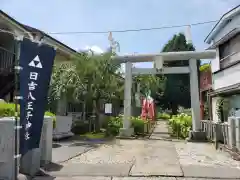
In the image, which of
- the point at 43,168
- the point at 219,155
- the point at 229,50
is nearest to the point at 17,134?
the point at 43,168

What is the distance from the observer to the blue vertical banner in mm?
5320

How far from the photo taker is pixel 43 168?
21.9ft

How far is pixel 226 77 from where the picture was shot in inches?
509

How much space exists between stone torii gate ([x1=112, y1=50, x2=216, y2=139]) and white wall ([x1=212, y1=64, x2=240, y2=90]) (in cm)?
106

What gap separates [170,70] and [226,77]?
9.27ft

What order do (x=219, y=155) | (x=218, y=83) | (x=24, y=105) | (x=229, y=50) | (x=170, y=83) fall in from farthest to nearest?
(x=170, y=83), (x=218, y=83), (x=229, y=50), (x=219, y=155), (x=24, y=105)

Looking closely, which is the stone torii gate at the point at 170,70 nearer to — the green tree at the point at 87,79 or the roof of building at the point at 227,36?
the roof of building at the point at 227,36

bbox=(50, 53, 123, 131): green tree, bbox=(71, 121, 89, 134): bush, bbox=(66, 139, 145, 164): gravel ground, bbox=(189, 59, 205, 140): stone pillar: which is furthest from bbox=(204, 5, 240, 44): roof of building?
bbox=(71, 121, 89, 134): bush

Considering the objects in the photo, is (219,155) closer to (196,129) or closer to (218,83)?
(196,129)

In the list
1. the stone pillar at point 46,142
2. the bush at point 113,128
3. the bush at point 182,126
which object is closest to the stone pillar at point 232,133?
the bush at point 182,126

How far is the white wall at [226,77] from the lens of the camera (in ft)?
38.6

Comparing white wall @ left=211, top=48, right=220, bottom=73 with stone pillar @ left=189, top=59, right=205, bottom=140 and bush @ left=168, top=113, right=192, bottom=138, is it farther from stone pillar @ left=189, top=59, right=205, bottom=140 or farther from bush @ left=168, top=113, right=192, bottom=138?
bush @ left=168, top=113, right=192, bottom=138

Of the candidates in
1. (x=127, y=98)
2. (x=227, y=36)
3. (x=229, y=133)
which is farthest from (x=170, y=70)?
(x=229, y=133)

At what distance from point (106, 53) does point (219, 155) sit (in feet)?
28.2
